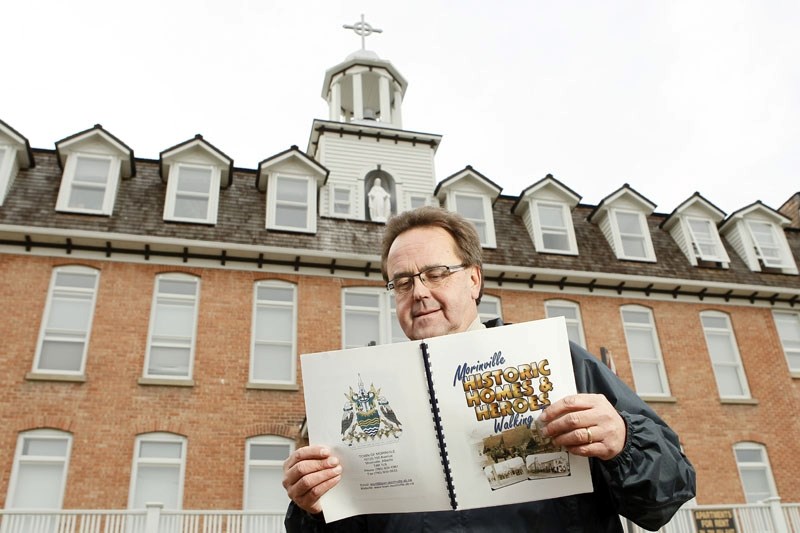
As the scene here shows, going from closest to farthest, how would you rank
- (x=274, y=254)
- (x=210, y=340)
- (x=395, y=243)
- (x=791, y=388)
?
1. (x=395, y=243)
2. (x=210, y=340)
3. (x=274, y=254)
4. (x=791, y=388)

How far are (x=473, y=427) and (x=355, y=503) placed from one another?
1.67ft

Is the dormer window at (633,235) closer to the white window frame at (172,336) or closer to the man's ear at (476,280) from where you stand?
the white window frame at (172,336)

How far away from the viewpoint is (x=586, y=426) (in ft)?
6.34

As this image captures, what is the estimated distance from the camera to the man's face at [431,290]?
260cm

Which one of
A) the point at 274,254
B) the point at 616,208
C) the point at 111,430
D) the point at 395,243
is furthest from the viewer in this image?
the point at 616,208

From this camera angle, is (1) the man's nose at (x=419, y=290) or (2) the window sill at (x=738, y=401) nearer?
(1) the man's nose at (x=419, y=290)

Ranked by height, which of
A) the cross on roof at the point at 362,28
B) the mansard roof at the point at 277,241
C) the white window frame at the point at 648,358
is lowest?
the white window frame at the point at 648,358

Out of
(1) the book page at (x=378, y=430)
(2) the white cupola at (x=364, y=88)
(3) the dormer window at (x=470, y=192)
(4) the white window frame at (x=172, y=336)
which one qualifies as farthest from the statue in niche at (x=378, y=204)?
(1) the book page at (x=378, y=430)

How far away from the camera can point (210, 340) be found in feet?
47.0

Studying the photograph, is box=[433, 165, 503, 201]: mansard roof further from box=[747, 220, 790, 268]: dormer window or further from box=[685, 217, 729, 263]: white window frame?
box=[747, 220, 790, 268]: dormer window

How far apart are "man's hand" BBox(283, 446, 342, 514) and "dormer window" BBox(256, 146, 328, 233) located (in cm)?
1410

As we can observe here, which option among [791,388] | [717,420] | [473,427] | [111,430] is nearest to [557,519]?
[473,427]

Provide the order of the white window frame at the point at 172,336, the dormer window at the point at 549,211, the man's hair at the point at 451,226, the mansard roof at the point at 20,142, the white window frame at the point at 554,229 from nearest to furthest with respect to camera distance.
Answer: the man's hair at the point at 451,226
the white window frame at the point at 172,336
the mansard roof at the point at 20,142
the white window frame at the point at 554,229
the dormer window at the point at 549,211

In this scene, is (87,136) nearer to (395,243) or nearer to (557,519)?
(395,243)
